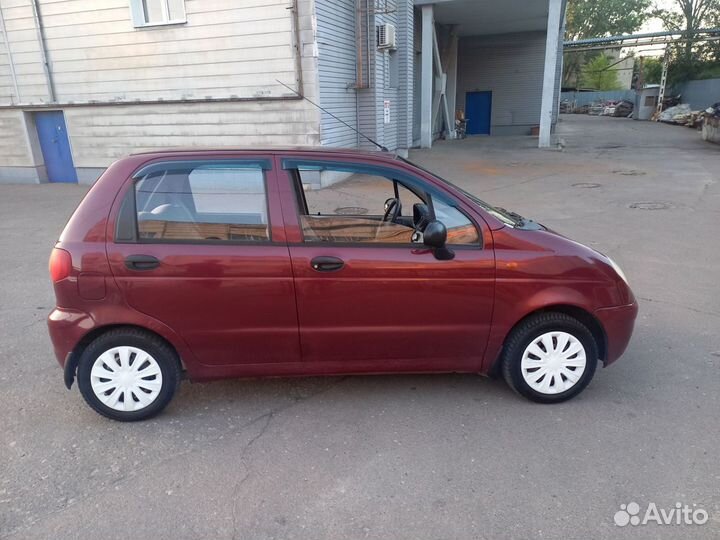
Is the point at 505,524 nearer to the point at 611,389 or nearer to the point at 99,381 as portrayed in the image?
the point at 611,389

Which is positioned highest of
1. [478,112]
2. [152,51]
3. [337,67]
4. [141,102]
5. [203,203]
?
[152,51]

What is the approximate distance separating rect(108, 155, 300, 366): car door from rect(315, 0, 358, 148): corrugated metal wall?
8612 millimetres

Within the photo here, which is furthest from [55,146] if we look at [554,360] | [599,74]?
[599,74]

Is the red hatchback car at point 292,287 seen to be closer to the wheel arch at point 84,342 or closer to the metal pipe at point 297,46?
the wheel arch at point 84,342

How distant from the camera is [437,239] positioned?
3.04 meters

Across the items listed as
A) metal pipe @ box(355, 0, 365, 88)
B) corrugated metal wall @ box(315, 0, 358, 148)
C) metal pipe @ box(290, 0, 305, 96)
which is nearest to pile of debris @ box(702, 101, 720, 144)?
metal pipe @ box(355, 0, 365, 88)

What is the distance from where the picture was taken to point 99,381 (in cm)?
318

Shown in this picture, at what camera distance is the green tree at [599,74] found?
209ft

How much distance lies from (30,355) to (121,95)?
10.6 meters

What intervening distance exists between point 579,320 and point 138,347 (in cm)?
283

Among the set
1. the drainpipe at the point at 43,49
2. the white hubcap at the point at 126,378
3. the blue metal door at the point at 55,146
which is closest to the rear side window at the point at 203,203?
the white hubcap at the point at 126,378

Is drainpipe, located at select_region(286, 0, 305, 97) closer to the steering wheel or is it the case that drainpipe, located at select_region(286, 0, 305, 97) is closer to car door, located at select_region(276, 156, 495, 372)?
the steering wheel

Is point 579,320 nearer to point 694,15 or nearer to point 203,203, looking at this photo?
point 203,203

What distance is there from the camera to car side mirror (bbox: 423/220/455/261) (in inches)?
119
